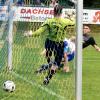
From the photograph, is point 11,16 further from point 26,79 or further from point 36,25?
point 26,79

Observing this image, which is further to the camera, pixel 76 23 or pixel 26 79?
pixel 26 79

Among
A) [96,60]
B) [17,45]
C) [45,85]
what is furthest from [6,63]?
[96,60]

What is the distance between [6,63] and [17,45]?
0.69 meters

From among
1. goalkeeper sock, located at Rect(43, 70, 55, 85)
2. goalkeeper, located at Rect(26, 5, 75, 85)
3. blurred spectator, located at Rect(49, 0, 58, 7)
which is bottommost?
goalkeeper sock, located at Rect(43, 70, 55, 85)

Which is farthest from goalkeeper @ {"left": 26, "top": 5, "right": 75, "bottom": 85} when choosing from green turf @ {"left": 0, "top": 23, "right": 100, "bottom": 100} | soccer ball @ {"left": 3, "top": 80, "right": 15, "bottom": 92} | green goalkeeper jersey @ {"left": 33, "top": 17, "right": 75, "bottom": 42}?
soccer ball @ {"left": 3, "top": 80, "right": 15, "bottom": 92}

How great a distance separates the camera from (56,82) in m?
10.7

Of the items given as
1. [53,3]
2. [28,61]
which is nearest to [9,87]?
[28,61]

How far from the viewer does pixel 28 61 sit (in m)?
10.9

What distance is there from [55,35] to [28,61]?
0.78 m

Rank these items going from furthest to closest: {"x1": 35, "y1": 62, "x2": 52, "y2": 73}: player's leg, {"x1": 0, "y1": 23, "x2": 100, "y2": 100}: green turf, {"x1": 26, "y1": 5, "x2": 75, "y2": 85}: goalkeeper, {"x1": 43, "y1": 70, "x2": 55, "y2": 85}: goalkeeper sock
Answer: {"x1": 35, "y1": 62, "x2": 52, "y2": 73}: player's leg < {"x1": 43, "y1": 70, "x2": 55, "y2": 85}: goalkeeper sock < {"x1": 26, "y1": 5, "x2": 75, "y2": 85}: goalkeeper < {"x1": 0, "y1": 23, "x2": 100, "y2": 100}: green turf

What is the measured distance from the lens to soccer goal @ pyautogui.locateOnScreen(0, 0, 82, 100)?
962 cm

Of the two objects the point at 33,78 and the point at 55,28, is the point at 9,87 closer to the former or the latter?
the point at 33,78

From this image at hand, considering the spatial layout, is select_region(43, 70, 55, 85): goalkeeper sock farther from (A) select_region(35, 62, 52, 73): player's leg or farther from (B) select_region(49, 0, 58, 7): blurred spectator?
(B) select_region(49, 0, 58, 7): blurred spectator

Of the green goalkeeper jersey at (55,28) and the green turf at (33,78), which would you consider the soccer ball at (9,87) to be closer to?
the green turf at (33,78)
